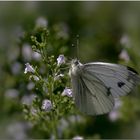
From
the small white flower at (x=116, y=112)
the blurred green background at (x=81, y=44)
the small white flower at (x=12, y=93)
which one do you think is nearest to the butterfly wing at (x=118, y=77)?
the blurred green background at (x=81, y=44)

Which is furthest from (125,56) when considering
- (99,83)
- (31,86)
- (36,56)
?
(99,83)

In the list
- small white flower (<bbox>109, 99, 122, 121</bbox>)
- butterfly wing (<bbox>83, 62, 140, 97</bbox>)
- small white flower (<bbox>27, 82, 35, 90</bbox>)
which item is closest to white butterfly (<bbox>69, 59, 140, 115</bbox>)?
butterfly wing (<bbox>83, 62, 140, 97</bbox>)

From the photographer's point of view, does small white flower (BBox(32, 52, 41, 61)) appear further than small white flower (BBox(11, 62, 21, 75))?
No

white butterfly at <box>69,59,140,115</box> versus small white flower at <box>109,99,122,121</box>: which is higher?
white butterfly at <box>69,59,140,115</box>

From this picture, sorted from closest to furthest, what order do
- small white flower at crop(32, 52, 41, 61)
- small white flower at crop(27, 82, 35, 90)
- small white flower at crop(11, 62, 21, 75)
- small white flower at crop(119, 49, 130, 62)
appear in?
small white flower at crop(27, 82, 35, 90) → small white flower at crop(32, 52, 41, 61) → small white flower at crop(119, 49, 130, 62) → small white flower at crop(11, 62, 21, 75)

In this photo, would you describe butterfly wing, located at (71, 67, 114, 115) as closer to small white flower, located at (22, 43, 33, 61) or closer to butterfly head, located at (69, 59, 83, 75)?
butterfly head, located at (69, 59, 83, 75)

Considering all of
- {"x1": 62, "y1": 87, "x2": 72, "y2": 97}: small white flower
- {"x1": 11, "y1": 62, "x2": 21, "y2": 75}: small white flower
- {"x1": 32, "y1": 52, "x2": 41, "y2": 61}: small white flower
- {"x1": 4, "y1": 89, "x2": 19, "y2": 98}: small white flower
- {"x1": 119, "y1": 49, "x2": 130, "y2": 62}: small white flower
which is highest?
{"x1": 32, "y1": 52, "x2": 41, "y2": 61}: small white flower

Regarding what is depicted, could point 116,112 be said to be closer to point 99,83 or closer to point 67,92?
point 99,83

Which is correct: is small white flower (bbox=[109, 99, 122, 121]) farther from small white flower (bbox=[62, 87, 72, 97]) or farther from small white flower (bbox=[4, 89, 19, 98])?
small white flower (bbox=[62, 87, 72, 97])

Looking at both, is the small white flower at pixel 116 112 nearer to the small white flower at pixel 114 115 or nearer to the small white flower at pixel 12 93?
the small white flower at pixel 114 115

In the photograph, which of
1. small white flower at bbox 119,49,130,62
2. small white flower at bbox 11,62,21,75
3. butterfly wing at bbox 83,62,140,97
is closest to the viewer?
butterfly wing at bbox 83,62,140,97
